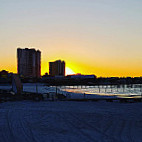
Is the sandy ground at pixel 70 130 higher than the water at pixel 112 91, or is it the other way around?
the sandy ground at pixel 70 130

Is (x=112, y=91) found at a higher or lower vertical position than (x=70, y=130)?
lower

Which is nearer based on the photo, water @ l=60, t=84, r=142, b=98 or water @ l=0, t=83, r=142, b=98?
water @ l=0, t=83, r=142, b=98

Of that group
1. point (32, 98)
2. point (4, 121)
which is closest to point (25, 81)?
point (32, 98)

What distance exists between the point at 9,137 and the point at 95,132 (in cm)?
463

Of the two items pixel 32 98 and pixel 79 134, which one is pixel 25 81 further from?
pixel 79 134

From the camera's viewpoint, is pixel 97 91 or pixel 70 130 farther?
pixel 97 91

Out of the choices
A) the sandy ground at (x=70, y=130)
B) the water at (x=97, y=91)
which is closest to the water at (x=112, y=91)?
the water at (x=97, y=91)

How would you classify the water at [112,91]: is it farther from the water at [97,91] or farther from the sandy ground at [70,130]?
the sandy ground at [70,130]

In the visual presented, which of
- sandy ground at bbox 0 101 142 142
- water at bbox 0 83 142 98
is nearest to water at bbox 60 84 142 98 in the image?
water at bbox 0 83 142 98

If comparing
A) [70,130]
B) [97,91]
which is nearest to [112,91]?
[97,91]

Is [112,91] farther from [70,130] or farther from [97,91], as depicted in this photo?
[70,130]

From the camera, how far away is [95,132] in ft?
33.7

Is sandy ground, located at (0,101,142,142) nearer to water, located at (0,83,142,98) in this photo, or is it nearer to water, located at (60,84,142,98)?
water, located at (0,83,142,98)

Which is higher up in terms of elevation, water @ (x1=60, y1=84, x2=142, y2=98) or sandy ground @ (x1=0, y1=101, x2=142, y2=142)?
sandy ground @ (x1=0, y1=101, x2=142, y2=142)
